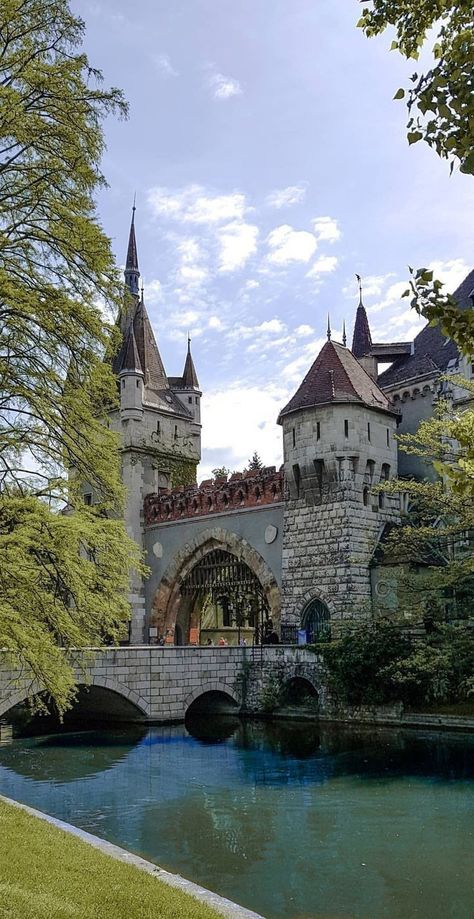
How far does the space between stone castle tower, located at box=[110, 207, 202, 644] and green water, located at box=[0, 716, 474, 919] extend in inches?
494

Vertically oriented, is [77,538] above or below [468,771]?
above

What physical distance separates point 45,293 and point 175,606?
79.1 feet

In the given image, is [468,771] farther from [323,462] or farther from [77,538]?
[323,462]

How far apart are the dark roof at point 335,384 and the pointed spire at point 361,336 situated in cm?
462

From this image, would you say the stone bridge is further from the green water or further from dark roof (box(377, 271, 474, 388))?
dark roof (box(377, 271, 474, 388))

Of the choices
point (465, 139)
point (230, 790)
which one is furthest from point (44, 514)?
point (230, 790)

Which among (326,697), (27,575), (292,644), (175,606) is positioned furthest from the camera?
(175,606)

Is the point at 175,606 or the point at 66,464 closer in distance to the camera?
the point at 66,464

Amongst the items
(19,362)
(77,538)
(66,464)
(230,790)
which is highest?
(19,362)

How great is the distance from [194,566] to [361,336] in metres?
11.1

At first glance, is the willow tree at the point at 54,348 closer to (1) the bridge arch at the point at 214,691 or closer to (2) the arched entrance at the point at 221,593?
(1) the bridge arch at the point at 214,691

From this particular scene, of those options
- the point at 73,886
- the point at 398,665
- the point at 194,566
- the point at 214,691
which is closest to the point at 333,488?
the point at 398,665

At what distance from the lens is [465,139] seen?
3900 millimetres

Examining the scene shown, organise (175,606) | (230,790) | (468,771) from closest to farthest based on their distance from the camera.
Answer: (230,790) < (468,771) < (175,606)
